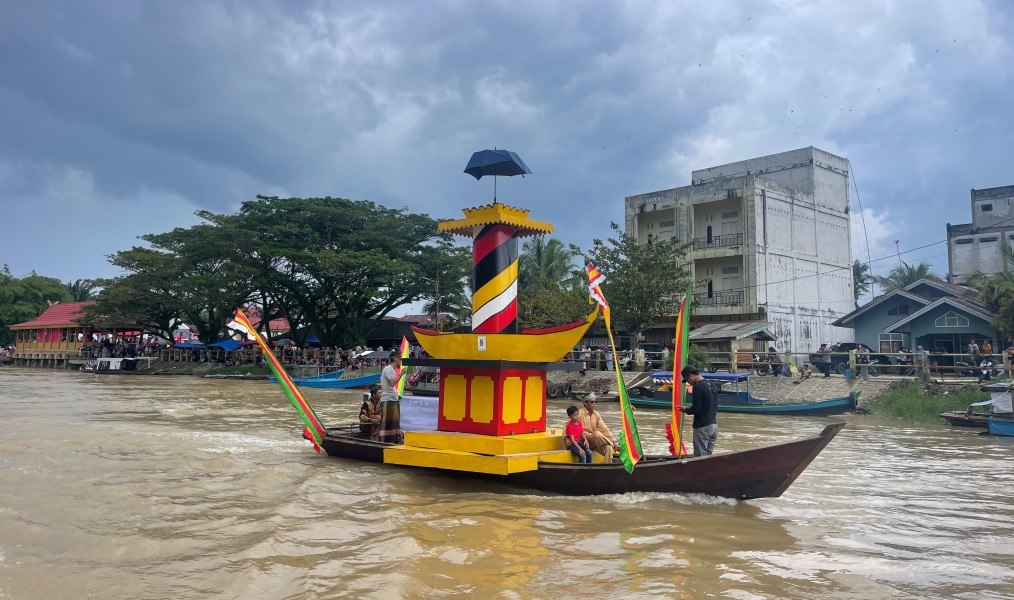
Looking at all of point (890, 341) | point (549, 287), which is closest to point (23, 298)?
point (549, 287)

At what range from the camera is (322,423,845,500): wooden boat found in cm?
830

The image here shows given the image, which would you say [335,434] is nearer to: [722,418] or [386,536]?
[386,536]

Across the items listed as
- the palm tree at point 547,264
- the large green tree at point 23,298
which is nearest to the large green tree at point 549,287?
the palm tree at point 547,264

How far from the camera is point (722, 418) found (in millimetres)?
22922

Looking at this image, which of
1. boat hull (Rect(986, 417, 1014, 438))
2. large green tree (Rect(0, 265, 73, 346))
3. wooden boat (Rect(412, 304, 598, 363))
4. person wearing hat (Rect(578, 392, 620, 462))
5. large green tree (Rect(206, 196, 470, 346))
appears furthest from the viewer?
large green tree (Rect(0, 265, 73, 346))

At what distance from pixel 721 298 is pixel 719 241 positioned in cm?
301

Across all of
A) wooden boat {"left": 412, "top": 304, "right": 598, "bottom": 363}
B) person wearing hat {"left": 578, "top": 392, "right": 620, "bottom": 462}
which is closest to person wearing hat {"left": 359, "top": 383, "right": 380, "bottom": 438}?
wooden boat {"left": 412, "top": 304, "right": 598, "bottom": 363}

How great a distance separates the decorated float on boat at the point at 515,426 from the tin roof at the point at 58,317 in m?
58.5

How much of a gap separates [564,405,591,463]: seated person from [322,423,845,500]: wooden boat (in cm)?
43

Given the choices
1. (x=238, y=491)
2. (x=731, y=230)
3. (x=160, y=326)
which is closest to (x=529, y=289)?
(x=731, y=230)

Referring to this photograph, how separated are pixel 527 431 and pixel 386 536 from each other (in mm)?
2978

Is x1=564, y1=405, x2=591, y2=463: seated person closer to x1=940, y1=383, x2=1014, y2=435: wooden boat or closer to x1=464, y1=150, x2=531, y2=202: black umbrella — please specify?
x1=464, y1=150, x2=531, y2=202: black umbrella

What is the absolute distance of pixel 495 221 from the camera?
9.70 m

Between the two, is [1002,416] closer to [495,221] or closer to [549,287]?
[495,221]
